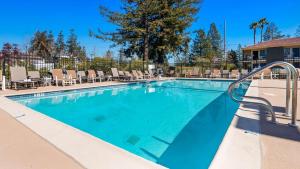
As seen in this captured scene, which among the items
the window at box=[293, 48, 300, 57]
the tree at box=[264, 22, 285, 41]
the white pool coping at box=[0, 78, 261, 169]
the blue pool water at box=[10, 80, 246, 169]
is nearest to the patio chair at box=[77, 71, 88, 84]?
the blue pool water at box=[10, 80, 246, 169]

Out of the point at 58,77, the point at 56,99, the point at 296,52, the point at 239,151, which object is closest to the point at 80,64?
the point at 58,77

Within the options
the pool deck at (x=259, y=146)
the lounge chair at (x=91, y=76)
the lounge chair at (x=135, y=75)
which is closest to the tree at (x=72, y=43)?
the lounge chair at (x=135, y=75)

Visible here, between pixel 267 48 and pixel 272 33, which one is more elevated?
pixel 272 33

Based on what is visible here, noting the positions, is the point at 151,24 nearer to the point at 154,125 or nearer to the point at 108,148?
the point at 154,125

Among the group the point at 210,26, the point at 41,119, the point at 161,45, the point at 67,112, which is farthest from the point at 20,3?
the point at 210,26

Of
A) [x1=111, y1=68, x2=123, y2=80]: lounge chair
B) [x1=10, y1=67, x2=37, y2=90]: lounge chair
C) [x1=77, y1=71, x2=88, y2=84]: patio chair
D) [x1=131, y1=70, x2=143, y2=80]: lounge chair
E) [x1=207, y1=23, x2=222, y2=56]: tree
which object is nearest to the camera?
[x1=10, y1=67, x2=37, y2=90]: lounge chair

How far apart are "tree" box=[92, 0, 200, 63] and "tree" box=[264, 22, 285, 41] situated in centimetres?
3731

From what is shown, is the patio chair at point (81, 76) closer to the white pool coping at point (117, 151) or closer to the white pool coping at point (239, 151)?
the white pool coping at point (117, 151)

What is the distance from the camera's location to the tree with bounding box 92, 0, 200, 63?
18.2 meters

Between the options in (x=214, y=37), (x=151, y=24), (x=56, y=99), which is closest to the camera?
(x=56, y=99)

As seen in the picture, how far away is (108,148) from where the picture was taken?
8.49ft

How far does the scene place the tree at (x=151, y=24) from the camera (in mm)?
18203

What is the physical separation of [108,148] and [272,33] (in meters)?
57.3

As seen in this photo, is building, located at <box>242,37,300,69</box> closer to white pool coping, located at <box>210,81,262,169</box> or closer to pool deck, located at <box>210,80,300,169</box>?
pool deck, located at <box>210,80,300,169</box>
